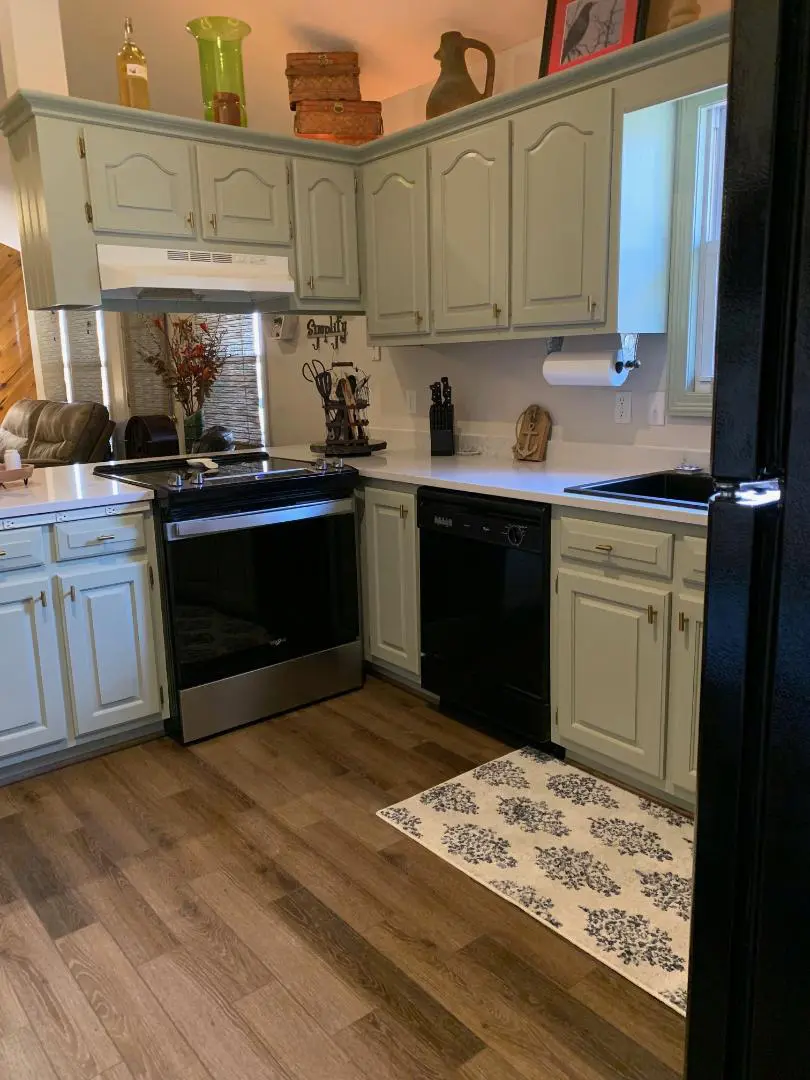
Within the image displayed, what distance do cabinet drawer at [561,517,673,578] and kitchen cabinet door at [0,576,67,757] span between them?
1668 mm

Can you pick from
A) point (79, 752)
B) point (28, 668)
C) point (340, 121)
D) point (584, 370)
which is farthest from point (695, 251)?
point (79, 752)

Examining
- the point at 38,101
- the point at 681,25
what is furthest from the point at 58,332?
the point at 681,25

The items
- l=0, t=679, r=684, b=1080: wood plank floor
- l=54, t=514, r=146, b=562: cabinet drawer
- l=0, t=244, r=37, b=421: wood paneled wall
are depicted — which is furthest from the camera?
l=0, t=244, r=37, b=421: wood paneled wall

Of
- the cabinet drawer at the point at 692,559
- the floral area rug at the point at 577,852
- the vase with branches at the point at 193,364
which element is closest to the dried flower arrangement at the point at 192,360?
the vase with branches at the point at 193,364

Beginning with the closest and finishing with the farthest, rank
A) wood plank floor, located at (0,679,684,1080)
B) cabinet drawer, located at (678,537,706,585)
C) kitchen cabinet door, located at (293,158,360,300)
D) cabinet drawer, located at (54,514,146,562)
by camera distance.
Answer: wood plank floor, located at (0,679,684,1080) < cabinet drawer, located at (678,537,706,585) < cabinet drawer, located at (54,514,146,562) < kitchen cabinet door, located at (293,158,360,300)

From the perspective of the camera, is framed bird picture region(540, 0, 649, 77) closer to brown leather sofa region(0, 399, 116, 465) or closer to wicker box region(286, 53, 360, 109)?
wicker box region(286, 53, 360, 109)

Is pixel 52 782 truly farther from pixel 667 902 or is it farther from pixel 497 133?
pixel 497 133

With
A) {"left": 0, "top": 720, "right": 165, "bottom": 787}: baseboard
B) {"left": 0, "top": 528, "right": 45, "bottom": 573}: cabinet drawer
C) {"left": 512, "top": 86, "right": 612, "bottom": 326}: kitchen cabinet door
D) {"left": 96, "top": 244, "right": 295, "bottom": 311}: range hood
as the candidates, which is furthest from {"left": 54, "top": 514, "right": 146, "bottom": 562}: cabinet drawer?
{"left": 512, "top": 86, "right": 612, "bottom": 326}: kitchen cabinet door

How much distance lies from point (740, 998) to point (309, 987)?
130 cm

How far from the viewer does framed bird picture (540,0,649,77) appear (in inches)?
103

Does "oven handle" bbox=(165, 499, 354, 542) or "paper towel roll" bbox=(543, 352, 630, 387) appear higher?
"paper towel roll" bbox=(543, 352, 630, 387)

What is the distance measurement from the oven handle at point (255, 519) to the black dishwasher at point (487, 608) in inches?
14.8

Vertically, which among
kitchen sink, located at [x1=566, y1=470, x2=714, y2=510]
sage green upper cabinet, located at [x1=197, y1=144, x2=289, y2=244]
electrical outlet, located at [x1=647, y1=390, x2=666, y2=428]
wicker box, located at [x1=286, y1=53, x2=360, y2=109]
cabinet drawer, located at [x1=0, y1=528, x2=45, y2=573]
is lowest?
cabinet drawer, located at [x1=0, y1=528, x2=45, y2=573]

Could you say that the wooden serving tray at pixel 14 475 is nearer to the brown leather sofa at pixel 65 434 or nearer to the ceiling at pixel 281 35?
the ceiling at pixel 281 35
